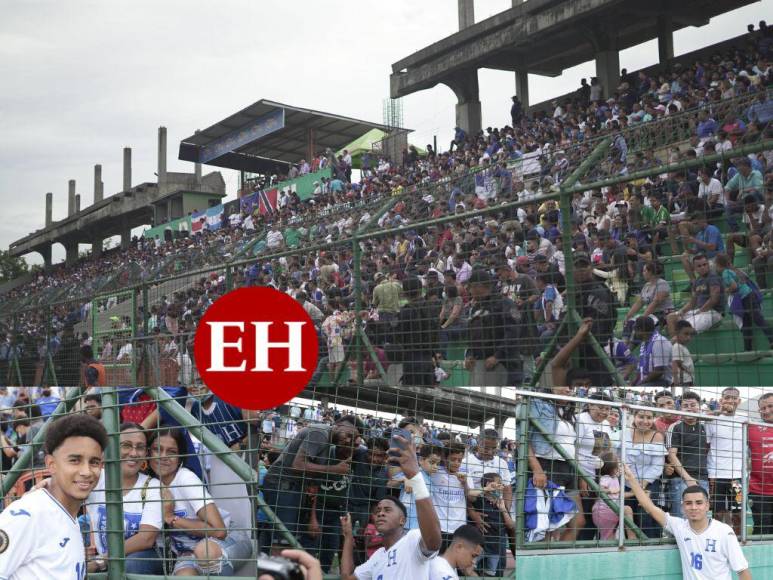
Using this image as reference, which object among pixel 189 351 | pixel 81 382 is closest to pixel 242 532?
pixel 189 351

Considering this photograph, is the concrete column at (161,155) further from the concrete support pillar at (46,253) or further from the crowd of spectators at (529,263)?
the crowd of spectators at (529,263)

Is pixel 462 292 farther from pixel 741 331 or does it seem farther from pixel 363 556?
pixel 363 556

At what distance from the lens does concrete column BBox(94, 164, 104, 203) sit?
207ft

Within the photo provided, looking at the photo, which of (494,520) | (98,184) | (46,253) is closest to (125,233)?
(46,253)

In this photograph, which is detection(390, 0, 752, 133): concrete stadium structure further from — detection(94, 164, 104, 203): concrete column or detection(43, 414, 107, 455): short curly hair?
detection(94, 164, 104, 203): concrete column

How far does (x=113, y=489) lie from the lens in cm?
350

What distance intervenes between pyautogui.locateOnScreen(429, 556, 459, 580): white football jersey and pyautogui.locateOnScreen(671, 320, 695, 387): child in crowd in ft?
8.39

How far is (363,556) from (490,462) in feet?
2.97

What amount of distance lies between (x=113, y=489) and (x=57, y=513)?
0.75 ft

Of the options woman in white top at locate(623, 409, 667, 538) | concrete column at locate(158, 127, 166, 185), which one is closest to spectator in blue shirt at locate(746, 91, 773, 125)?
woman in white top at locate(623, 409, 667, 538)

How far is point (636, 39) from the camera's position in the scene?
24172 mm

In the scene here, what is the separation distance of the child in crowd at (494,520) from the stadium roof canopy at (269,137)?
1240 inches

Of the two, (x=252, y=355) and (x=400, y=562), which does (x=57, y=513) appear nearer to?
(x=252, y=355)

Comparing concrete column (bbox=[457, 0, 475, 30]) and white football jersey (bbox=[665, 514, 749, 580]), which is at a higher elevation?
concrete column (bbox=[457, 0, 475, 30])
